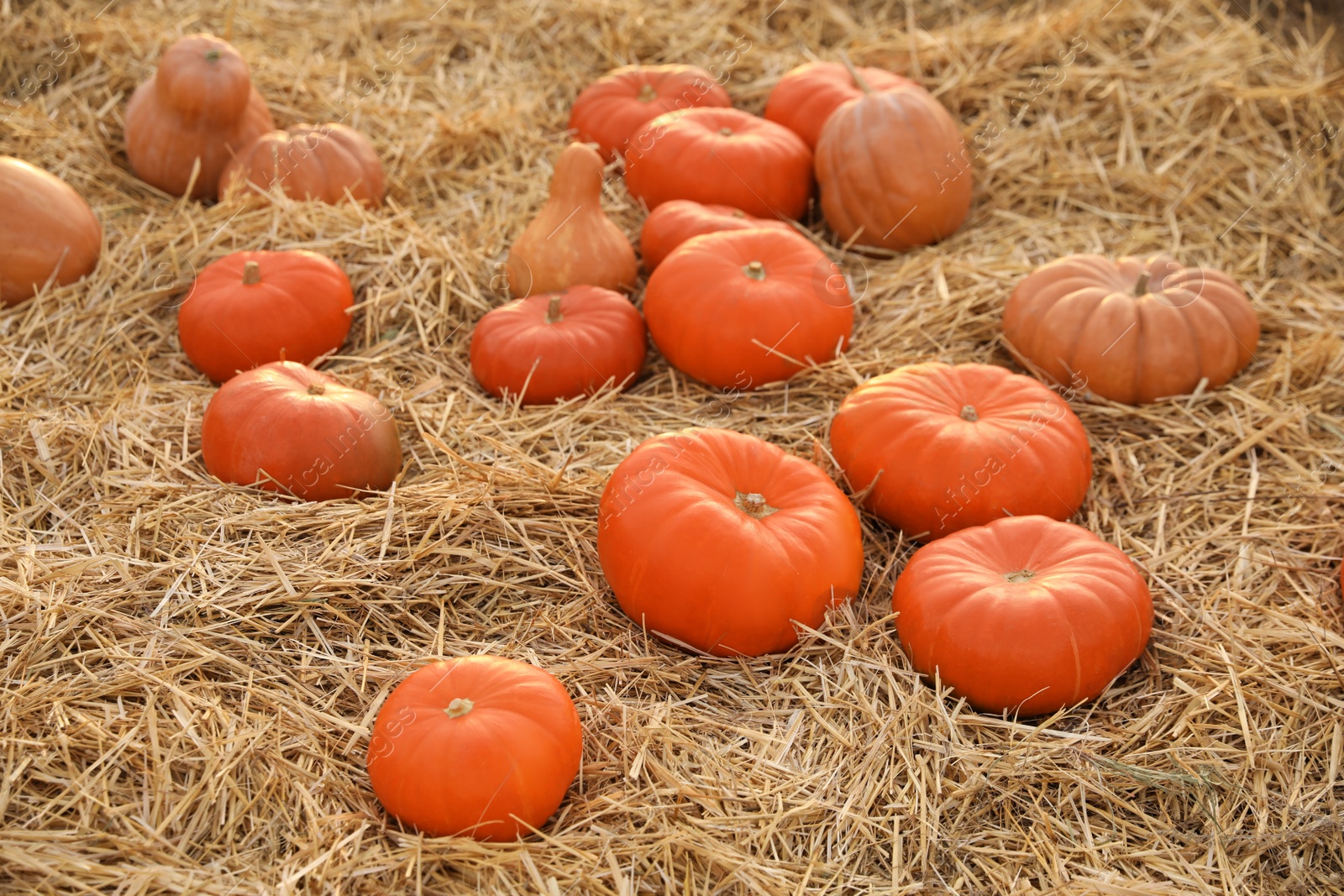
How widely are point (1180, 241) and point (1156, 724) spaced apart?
2527 mm

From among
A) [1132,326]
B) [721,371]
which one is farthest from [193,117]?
[1132,326]

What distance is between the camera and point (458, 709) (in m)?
2.31

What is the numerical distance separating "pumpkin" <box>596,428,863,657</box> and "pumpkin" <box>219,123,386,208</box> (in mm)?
2254

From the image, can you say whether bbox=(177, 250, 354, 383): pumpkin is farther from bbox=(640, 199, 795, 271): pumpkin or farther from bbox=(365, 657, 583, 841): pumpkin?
bbox=(365, 657, 583, 841): pumpkin

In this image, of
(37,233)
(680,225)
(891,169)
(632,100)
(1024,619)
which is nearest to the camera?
(1024,619)

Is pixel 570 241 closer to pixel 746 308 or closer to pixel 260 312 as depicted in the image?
pixel 746 308

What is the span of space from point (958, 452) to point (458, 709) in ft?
5.21

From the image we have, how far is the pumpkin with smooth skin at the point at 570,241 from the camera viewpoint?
13.0 ft

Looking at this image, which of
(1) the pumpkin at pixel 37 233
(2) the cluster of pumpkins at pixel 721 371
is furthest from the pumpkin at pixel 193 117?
(1) the pumpkin at pixel 37 233

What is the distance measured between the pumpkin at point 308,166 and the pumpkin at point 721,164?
3.64 ft

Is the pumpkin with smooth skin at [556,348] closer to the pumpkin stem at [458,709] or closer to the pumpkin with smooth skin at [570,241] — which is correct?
the pumpkin with smooth skin at [570,241]

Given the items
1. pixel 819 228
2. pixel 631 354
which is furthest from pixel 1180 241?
pixel 631 354

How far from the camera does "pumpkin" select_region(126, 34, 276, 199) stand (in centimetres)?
437

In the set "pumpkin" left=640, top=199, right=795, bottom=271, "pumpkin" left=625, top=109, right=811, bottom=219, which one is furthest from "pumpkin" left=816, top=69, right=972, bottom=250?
"pumpkin" left=640, top=199, right=795, bottom=271
